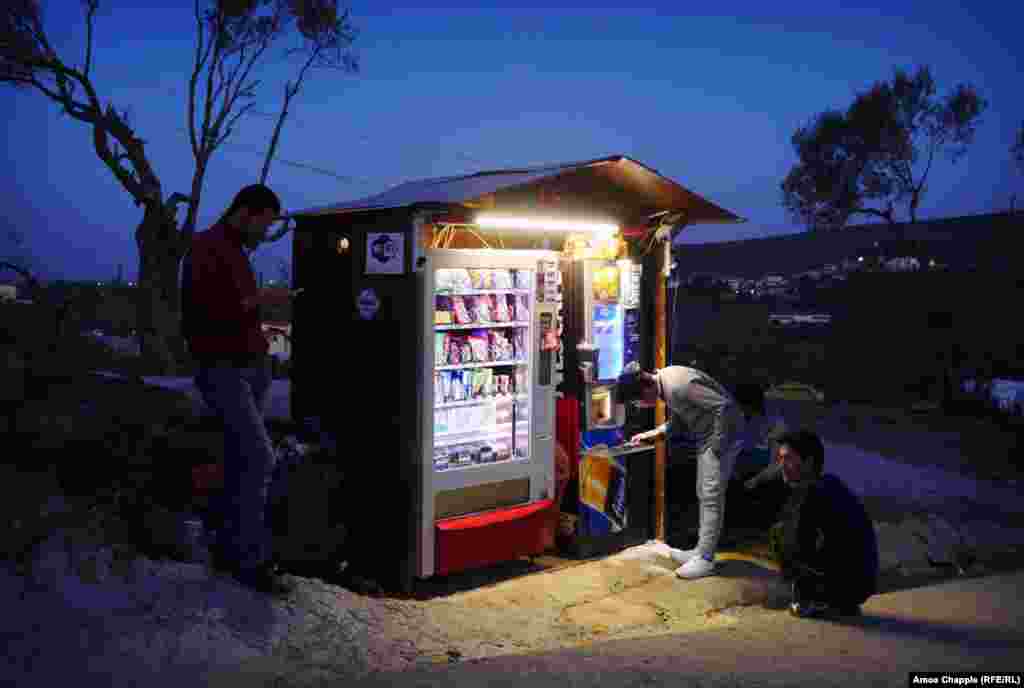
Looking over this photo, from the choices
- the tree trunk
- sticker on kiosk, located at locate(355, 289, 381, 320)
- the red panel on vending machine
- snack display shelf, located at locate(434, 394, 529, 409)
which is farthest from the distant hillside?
sticker on kiosk, located at locate(355, 289, 381, 320)

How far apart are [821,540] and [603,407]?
8.83ft

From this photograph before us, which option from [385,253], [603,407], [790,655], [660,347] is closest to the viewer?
[790,655]

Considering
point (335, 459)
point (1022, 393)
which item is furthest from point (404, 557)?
point (1022, 393)

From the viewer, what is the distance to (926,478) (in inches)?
444

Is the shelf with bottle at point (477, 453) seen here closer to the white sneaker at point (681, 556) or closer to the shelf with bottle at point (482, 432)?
the shelf with bottle at point (482, 432)

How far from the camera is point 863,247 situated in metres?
46.9

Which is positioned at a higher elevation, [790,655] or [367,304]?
[367,304]

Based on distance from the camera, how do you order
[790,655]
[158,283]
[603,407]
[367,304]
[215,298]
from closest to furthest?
[790,655] < [215,298] < [367,304] < [603,407] < [158,283]

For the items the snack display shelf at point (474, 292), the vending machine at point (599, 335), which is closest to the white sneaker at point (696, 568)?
the vending machine at point (599, 335)

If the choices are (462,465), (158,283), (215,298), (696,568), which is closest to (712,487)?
(696,568)

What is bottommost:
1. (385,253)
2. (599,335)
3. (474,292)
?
(599,335)

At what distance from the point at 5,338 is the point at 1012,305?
24.7 meters

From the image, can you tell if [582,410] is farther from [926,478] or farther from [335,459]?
[926,478]

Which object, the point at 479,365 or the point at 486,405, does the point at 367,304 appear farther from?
the point at 486,405
